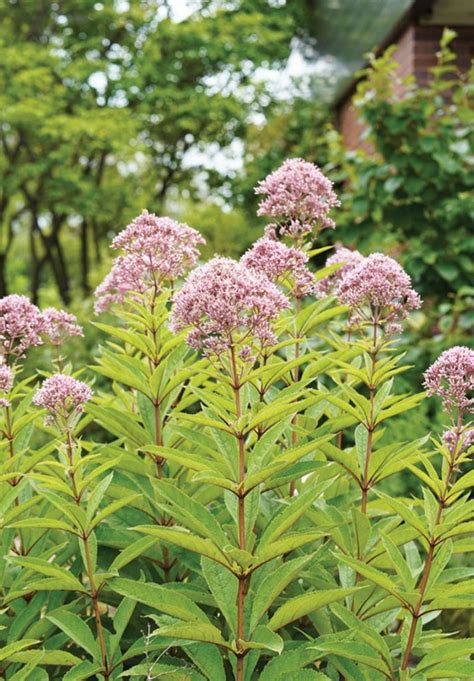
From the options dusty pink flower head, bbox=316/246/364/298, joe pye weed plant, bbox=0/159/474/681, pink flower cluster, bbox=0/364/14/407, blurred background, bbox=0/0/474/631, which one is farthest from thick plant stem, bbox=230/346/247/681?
blurred background, bbox=0/0/474/631

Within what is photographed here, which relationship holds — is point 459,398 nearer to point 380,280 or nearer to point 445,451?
point 445,451

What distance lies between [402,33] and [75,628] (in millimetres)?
8889

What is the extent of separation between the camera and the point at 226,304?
5.41 feet

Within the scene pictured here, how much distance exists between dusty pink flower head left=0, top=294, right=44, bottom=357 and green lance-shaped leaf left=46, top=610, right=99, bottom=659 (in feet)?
2.08

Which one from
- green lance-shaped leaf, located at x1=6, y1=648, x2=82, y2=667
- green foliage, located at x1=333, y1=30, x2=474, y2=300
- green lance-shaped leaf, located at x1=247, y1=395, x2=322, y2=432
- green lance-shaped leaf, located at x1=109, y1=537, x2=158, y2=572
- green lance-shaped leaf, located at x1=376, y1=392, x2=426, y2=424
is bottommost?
green lance-shaped leaf, located at x1=6, y1=648, x2=82, y2=667

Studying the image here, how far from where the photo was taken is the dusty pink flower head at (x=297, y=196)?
218cm

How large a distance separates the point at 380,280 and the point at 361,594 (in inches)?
29.6

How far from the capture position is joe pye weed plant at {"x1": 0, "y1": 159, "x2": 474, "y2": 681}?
5.69ft

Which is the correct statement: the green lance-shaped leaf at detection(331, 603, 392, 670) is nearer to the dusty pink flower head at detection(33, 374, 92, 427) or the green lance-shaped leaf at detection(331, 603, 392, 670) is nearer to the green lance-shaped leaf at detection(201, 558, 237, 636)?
the green lance-shaped leaf at detection(201, 558, 237, 636)

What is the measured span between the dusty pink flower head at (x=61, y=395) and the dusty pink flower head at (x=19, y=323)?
31 centimetres

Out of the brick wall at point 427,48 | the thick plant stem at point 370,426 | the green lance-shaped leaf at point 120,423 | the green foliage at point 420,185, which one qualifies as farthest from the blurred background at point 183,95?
the thick plant stem at point 370,426

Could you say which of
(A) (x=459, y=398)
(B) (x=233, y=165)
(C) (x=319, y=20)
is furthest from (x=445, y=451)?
(B) (x=233, y=165)

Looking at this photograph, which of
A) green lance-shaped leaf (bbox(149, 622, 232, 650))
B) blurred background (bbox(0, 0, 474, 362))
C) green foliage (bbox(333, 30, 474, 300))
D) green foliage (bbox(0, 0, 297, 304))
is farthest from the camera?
green foliage (bbox(0, 0, 297, 304))

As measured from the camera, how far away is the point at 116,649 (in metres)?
1.94
